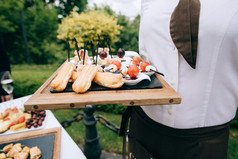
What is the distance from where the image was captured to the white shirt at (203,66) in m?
0.98

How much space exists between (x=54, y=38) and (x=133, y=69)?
16025 millimetres

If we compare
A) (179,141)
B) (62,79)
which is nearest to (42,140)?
(62,79)

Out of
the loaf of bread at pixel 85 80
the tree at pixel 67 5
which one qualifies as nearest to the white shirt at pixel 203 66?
the loaf of bread at pixel 85 80

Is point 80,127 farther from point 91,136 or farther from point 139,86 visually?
point 139,86

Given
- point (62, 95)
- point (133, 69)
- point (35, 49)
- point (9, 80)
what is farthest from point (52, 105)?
point (35, 49)

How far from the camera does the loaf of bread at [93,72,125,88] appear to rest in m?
1.26

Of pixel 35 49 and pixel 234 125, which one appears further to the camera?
pixel 35 49

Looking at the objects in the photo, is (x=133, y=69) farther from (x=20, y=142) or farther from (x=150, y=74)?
(x=20, y=142)

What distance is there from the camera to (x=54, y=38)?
15352 mm

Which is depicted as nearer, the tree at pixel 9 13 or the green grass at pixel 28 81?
the green grass at pixel 28 81

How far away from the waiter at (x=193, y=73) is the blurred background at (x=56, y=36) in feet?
9.03

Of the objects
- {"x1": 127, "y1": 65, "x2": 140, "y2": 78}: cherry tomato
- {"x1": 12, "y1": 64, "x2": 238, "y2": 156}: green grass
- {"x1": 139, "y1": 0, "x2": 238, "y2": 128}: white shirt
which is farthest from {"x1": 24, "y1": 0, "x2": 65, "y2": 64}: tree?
{"x1": 139, "y1": 0, "x2": 238, "y2": 128}: white shirt

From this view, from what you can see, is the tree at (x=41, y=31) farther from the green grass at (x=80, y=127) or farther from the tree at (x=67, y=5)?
the green grass at (x=80, y=127)

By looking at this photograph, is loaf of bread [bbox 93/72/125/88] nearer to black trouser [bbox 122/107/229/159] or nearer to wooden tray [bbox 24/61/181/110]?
wooden tray [bbox 24/61/181/110]
